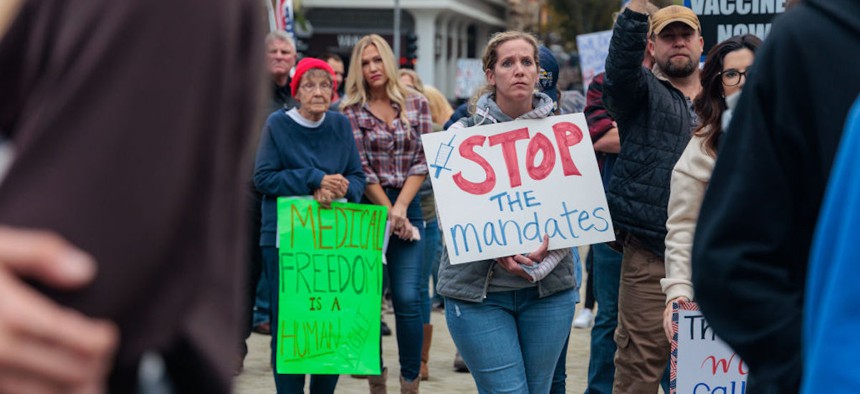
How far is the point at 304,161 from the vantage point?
284 inches

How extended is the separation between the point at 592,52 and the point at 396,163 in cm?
658

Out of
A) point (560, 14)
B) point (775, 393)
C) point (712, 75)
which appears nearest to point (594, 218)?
point (712, 75)

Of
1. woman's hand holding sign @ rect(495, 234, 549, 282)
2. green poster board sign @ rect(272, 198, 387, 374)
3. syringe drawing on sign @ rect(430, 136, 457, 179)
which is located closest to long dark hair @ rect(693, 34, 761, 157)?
woman's hand holding sign @ rect(495, 234, 549, 282)

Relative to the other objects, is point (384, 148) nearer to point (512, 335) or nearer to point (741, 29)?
point (741, 29)

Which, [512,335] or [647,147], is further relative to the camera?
[647,147]

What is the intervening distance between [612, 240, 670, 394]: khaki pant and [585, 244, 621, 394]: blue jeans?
1.01 meters

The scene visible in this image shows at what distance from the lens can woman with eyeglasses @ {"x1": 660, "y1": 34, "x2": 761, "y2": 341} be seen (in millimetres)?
4707

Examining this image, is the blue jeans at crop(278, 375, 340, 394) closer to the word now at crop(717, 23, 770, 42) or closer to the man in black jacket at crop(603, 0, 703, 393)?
the man in black jacket at crop(603, 0, 703, 393)

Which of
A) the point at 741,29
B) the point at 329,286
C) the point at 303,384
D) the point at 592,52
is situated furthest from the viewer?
the point at 592,52

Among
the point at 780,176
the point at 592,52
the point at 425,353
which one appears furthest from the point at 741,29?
the point at 592,52

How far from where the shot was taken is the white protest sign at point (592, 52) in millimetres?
13766

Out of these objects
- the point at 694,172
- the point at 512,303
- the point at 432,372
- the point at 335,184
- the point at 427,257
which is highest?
the point at 694,172

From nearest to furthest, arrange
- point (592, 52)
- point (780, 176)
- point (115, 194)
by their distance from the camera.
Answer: point (115, 194) < point (780, 176) < point (592, 52)

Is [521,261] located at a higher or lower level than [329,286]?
higher
